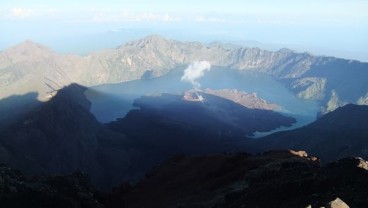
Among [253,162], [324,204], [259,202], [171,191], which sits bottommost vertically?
[171,191]

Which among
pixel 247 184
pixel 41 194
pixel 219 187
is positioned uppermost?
pixel 247 184

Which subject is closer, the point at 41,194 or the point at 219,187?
the point at 41,194

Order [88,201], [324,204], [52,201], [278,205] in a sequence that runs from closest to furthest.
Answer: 1. [324,204]
2. [278,205]
3. [52,201]
4. [88,201]

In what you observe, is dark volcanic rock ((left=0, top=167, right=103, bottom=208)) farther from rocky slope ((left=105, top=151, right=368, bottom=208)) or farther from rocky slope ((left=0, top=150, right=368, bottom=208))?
rocky slope ((left=105, top=151, right=368, bottom=208))

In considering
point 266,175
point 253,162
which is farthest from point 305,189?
point 253,162

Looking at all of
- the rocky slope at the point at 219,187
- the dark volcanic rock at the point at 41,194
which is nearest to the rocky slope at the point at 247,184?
the rocky slope at the point at 219,187

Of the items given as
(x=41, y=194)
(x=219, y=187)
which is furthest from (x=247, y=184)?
(x=41, y=194)

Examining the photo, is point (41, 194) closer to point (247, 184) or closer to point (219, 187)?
point (219, 187)

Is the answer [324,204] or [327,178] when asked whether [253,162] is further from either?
[324,204]

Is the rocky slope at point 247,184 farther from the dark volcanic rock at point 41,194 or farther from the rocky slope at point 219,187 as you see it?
the dark volcanic rock at point 41,194
